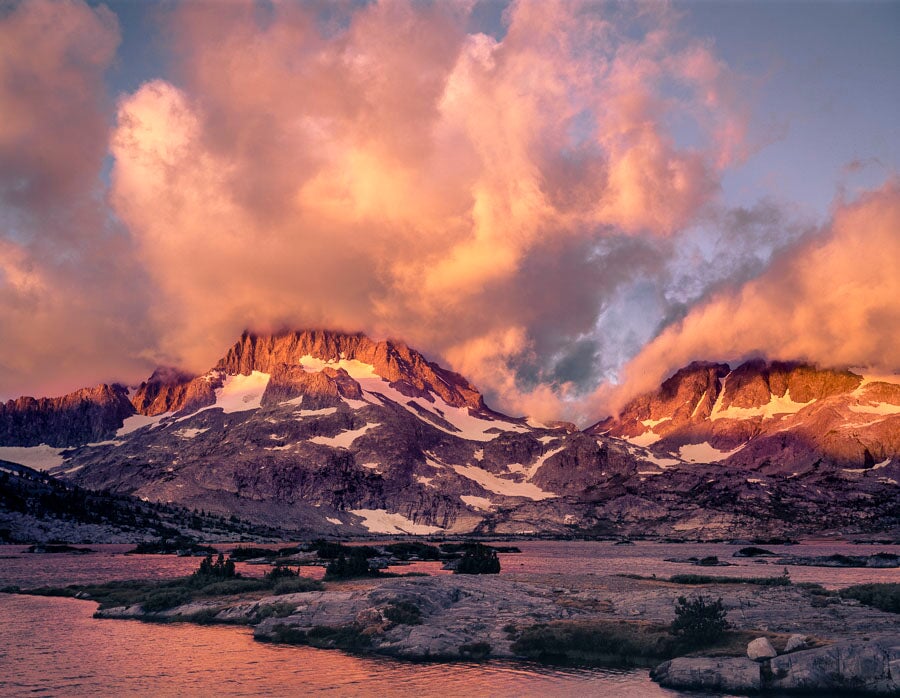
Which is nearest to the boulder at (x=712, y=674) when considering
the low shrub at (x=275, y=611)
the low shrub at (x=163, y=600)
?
the low shrub at (x=275, y=611)

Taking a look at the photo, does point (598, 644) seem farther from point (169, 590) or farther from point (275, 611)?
point (169, 590)

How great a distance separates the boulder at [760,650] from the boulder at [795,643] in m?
1.10

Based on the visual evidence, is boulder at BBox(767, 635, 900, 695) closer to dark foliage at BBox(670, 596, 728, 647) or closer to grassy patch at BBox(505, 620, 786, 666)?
grassy patch at BBox(505, 620, 786, 666)

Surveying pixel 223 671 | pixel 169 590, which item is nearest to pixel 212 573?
pixel 169 590

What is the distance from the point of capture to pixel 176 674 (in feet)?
132

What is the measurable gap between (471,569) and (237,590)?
32.5 metres

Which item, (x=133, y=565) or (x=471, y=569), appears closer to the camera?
(x=471, y=569)

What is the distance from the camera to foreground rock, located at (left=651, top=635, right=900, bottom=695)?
35.9 m

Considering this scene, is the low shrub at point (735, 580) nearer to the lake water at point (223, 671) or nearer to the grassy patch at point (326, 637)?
the lake water at point (223, 671)

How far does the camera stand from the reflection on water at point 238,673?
3712 centimetres

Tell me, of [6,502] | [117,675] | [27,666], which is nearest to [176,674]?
[117,675]

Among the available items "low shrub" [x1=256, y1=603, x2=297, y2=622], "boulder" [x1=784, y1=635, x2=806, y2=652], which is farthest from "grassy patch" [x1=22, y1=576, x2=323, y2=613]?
"boulder" [x1=784, y1=635, x2=806, y2=652]

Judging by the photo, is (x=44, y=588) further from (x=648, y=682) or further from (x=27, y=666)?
(x=648, y=682)

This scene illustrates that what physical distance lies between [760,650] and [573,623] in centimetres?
1318
